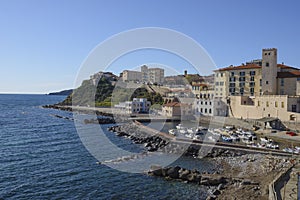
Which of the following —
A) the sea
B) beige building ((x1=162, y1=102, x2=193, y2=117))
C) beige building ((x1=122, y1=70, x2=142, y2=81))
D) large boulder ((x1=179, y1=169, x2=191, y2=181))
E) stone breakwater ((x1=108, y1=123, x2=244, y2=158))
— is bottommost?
the sea

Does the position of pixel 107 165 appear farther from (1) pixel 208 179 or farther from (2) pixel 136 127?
(2) pixel 136 127

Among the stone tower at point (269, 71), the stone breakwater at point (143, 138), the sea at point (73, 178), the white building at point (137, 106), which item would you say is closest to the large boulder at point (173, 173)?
the sea at point (73, 178)

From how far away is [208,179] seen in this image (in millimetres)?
15242

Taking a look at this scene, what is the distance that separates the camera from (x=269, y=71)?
38344 mm

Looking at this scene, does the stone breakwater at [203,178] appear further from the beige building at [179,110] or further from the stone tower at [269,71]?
the beige building at [179,110]

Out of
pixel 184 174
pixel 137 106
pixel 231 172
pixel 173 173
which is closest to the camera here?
pixel 184 174

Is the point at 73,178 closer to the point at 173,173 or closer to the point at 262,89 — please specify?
the point at 173,173

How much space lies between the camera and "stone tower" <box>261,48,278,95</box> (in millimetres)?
37906

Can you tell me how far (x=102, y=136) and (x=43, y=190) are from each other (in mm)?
16554

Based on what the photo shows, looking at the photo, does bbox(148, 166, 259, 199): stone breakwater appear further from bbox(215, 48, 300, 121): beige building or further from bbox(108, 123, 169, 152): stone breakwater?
bbox(215, 48, 300, 121): beige building

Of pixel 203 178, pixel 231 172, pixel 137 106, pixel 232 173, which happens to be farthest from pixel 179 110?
pixel 203 178

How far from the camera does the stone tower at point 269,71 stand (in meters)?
37.9

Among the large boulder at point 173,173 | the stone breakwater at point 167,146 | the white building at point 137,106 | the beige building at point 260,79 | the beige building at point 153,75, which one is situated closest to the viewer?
the large boulder at point 173,173

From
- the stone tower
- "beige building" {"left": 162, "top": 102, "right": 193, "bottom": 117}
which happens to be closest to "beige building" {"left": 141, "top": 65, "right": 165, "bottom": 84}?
"beige building" {"left": 162, "top": 102, "right": 193, "bottom": 117}
